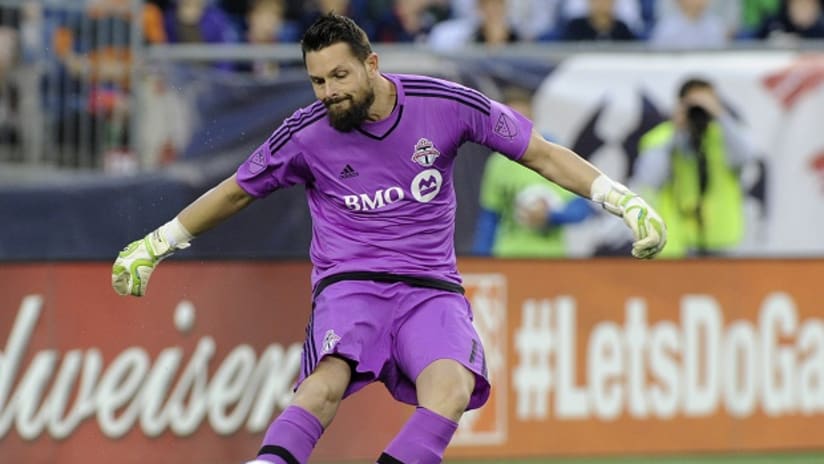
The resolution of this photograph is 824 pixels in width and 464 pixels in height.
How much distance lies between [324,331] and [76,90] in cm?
458

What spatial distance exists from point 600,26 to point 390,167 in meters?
6.20

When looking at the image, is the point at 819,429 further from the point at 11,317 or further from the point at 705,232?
the point at 11,317

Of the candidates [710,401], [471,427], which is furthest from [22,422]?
[710,401]

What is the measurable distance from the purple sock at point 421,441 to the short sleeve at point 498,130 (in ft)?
3.97

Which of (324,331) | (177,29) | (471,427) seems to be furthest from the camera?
(177,29)

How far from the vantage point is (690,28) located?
13742 mm

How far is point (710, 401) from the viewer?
468 inches

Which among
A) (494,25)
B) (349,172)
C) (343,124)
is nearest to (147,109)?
(494,25)

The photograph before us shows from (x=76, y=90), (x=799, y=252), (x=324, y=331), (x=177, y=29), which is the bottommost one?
(x=324, y=331)

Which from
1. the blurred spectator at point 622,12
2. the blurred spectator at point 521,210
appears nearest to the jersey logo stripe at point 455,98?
the blurred spectator at point 521,210

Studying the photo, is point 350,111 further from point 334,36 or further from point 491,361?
point 491,361

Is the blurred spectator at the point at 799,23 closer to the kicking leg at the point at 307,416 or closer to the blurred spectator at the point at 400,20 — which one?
the blurred spectator at the point at 400,20

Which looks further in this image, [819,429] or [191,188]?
[819,429]

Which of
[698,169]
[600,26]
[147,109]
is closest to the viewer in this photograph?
[147,109]
